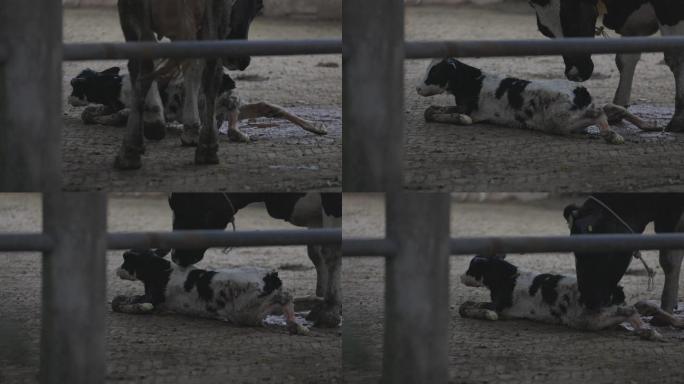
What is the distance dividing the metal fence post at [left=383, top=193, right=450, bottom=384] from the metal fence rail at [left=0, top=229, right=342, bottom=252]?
5.6 inches

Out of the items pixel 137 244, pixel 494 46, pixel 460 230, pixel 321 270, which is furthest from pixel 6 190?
pixel 460 230

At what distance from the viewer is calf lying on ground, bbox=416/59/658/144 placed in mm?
4883

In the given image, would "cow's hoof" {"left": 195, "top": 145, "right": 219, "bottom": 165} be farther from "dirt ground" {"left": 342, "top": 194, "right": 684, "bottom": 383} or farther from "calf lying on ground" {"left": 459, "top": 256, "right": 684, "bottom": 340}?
"calf lying on ground" {"left": 459, "top": 256, "right": 684, "bottom": 340}

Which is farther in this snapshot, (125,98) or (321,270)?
(125,98)

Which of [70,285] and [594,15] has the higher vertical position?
[594,15]

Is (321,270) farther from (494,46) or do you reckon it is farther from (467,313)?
(494,46)

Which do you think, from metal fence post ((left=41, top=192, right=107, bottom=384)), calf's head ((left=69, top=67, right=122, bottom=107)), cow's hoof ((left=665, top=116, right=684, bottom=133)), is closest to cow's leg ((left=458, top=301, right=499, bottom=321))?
cow's hoof ((left=665, top=116, right=684, bottom=133))

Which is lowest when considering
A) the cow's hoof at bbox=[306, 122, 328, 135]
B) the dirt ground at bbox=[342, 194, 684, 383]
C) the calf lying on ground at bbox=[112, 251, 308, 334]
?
the dirt ground at bbox=[342, 194, 684, 383]

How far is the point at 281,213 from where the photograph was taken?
4875 millimetres

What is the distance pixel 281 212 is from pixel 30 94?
6.14ft

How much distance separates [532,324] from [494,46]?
188cm

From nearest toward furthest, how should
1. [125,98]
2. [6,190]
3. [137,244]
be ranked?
[137,244]
[6,190]
[125,98]

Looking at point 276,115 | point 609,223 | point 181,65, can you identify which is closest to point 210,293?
point 181,65

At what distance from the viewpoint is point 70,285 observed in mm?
2826
